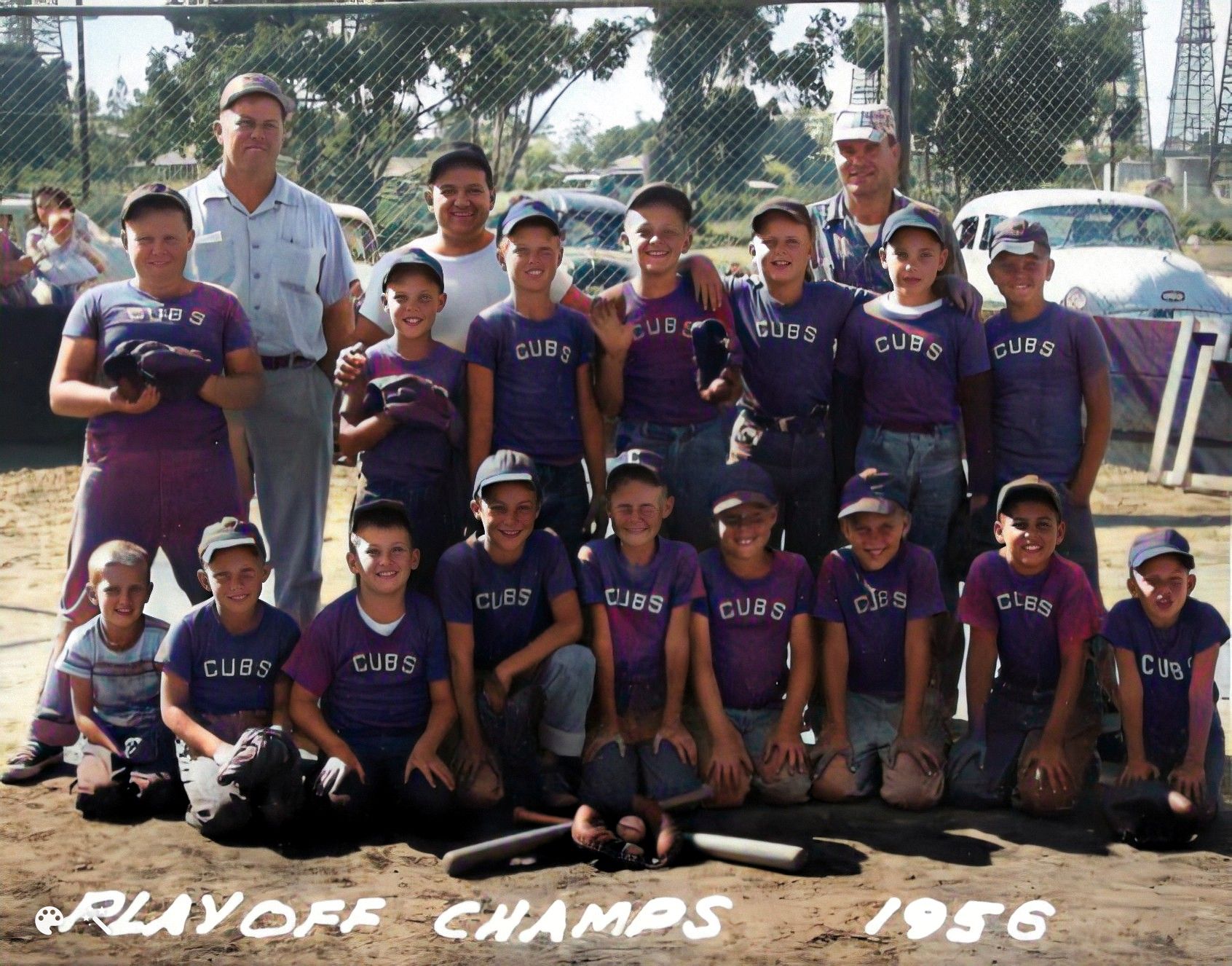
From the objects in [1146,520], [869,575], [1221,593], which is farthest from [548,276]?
[1146,520]

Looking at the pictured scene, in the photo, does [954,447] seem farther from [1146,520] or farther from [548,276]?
[1146,520]

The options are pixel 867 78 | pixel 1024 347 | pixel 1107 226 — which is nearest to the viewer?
pixel 1024 347

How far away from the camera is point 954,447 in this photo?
4.50 meters

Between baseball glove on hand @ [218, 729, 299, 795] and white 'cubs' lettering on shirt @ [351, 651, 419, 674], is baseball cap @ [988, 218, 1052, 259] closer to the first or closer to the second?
white 'cubs' lettering on shirt @ [351, 651, 419, 674]

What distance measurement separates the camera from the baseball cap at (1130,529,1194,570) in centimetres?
416

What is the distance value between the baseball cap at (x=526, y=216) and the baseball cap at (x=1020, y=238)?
1406 millimetres

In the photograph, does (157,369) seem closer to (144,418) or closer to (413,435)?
(144,418)

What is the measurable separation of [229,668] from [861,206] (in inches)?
98.4

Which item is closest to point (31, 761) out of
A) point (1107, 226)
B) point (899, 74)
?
point (899, 74)

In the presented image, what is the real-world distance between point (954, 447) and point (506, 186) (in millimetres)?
4654

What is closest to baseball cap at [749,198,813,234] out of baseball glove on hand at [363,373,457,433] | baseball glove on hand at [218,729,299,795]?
baseball glove on hand at [363,373,457,433]

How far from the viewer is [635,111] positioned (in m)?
7.73

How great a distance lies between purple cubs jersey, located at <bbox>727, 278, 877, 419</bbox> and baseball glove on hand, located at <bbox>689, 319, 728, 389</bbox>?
173 millimetres

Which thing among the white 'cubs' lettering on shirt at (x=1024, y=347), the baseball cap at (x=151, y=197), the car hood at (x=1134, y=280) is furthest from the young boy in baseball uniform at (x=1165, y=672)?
the car hood at (x=1134, y=280)
